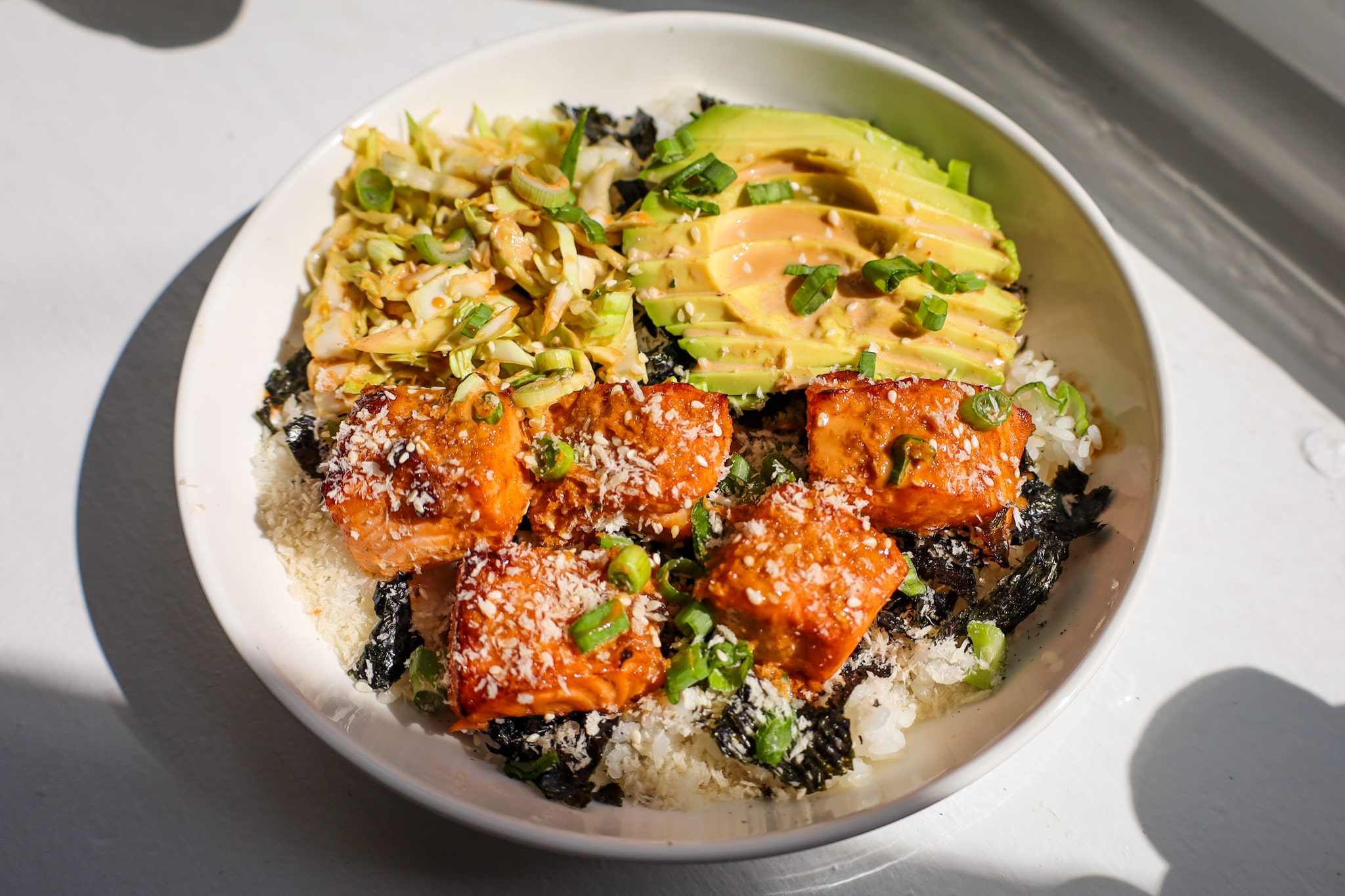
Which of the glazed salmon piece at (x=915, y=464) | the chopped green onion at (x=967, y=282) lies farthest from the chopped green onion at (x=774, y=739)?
the chopped green onion at (x=967, y=282)

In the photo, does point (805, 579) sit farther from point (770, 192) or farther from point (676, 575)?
point (770, 192)

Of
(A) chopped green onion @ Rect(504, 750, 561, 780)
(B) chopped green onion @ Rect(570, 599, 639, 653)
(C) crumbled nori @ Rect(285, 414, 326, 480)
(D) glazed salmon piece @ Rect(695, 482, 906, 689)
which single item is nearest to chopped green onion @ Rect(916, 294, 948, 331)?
(D) glazed salmon piece @ Rect(695, 482, 906, 689)

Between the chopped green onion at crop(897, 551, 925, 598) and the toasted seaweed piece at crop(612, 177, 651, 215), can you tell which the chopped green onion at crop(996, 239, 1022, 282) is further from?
the toasted seaweed piece at crop(612, 177, 651, 215)

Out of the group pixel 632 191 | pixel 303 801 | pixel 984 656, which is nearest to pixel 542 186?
pixel 632 191

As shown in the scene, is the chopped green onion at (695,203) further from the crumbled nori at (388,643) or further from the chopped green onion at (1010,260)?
the crumbled nori at (388,643)

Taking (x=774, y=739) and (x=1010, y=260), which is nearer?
(x=774, y=739)

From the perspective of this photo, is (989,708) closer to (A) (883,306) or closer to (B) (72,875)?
(A) (883,306)
